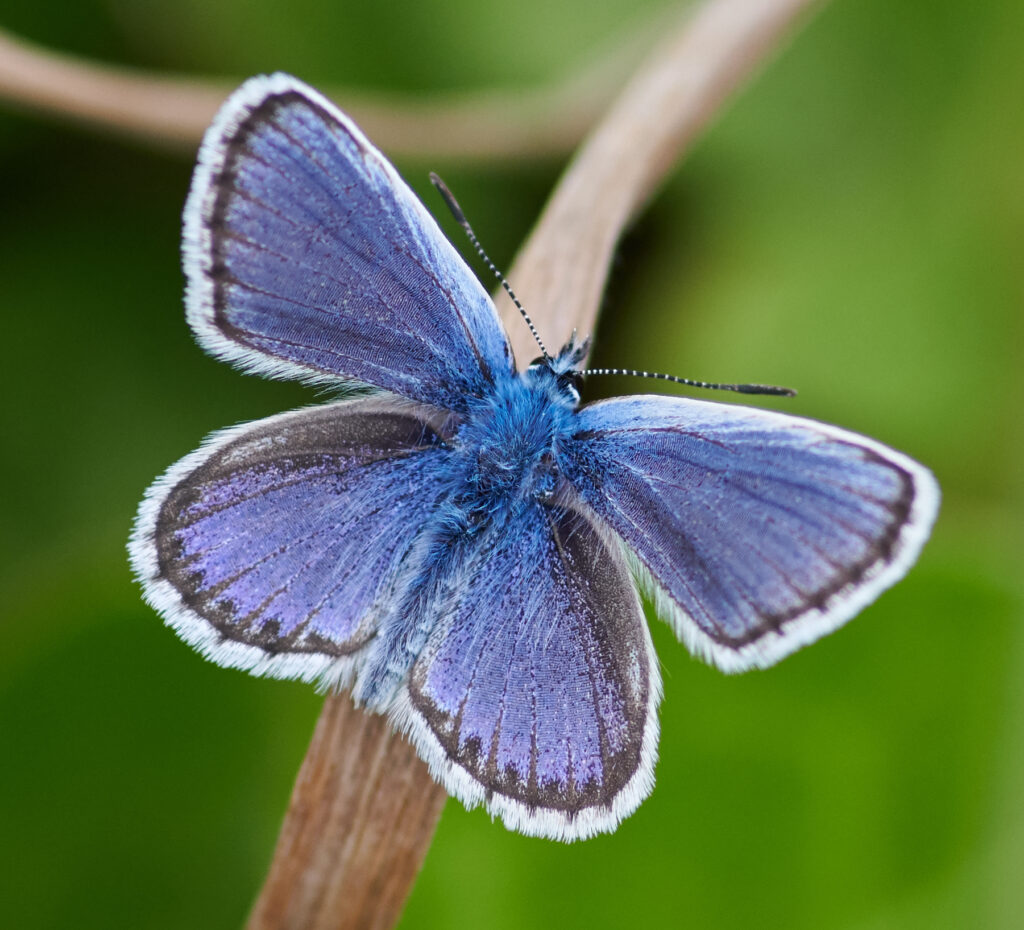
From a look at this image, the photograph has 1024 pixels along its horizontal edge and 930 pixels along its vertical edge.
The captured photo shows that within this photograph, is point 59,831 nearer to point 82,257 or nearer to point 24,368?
point 24,368

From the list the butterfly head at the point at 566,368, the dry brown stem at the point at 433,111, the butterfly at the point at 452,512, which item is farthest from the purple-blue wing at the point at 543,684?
the dry brown stem at the point at 433,111

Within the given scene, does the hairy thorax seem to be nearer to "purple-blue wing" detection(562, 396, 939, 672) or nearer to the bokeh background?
"purple-blue wing" detection(562, 396, 939, 672)

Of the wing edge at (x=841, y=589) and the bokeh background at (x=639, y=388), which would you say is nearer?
the wing edge at (x=841, y=589)

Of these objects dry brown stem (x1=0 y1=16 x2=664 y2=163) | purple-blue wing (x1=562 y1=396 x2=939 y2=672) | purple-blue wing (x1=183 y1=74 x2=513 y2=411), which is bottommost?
purple-blue wing (x1=562 y1=396 x2=939 y2=672)

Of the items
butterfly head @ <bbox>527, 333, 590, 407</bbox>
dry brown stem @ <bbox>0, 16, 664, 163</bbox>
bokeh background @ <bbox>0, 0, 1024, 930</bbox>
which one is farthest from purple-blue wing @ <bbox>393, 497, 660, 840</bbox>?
dry brown stem @ <bbox>0, 16, 664, 163</bbox>

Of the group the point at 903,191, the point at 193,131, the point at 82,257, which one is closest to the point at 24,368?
the point at 82,257

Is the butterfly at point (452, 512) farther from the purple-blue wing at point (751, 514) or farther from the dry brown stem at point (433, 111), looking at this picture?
the dry brown stem at point (433, 111)

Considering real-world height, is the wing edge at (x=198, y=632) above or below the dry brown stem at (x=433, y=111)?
below
